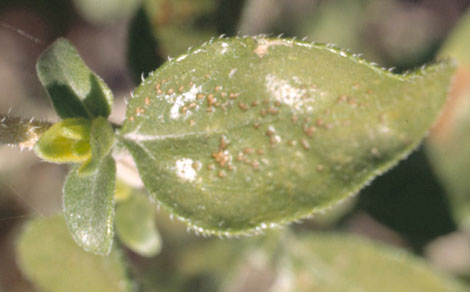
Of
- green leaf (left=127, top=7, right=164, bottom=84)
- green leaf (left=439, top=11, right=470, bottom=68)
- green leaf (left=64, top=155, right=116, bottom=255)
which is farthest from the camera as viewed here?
green leaf (left=439, top=11, right=470, bottom=68)

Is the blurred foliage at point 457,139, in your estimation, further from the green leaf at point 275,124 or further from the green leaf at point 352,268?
the green leaf at point 275,124

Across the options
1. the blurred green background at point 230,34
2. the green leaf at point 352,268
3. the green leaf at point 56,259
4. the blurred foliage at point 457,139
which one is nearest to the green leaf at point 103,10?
the blurred green background at point 230,34

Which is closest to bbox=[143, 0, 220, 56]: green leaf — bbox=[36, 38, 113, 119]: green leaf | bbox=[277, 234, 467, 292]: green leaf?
bbox=[36, 38, 113, 119]: green leaf

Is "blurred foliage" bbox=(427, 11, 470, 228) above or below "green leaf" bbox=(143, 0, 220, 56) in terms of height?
below

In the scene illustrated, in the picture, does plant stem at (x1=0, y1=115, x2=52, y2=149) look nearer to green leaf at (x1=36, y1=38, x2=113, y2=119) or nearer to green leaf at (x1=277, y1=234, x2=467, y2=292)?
green leaf at (x1=36, y1=38, x2=113, y2=119)

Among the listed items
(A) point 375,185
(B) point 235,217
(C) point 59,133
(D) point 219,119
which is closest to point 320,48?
(D) point 219,119

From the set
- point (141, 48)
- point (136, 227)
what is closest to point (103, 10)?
point (141, 48)

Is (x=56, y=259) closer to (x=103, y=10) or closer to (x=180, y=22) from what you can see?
(x=180, y=22)
